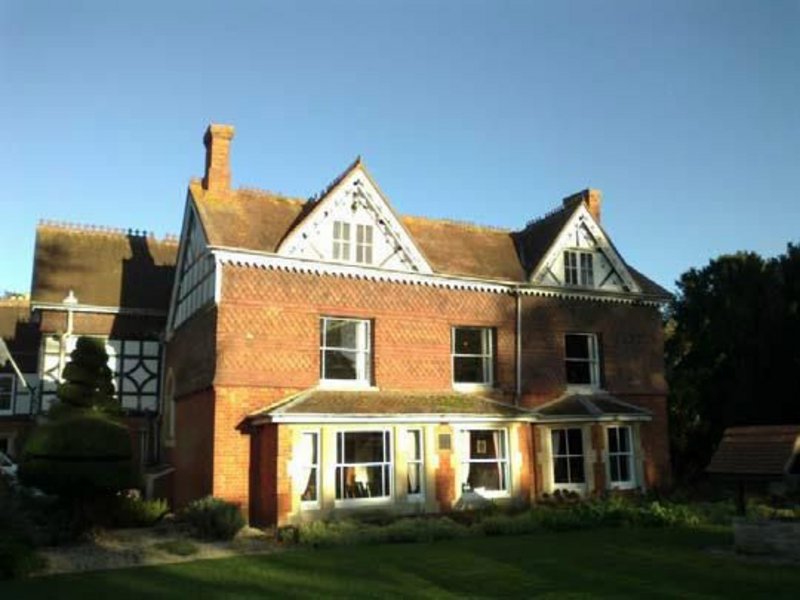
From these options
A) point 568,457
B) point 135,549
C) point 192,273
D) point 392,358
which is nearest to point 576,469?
point 568,457

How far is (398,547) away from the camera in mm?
14820

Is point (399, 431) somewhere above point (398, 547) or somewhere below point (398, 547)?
above

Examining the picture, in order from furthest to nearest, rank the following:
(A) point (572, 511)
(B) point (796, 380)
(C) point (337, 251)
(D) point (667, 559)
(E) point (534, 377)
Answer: (B) point (796, 380)
(E) point (534, 377)
(C) point (337, 251)
(A) point (572, 511)
(D) point (667, 559)

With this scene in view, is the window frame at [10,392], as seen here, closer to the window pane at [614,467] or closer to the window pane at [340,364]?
the window pane at [340,364]

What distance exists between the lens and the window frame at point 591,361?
80.2 feet

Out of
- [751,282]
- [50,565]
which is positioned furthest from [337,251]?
[751,282]

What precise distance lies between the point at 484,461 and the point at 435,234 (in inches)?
294

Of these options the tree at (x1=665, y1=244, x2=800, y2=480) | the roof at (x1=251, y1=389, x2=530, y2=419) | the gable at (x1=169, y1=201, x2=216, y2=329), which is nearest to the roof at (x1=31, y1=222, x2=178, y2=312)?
the gable at (x1=169, y1=201, x2=216, y2=329)

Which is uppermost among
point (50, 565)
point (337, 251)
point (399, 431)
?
point (337, 251)

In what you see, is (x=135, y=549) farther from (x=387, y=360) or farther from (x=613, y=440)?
(x=613, y=440)

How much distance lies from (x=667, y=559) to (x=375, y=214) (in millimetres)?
12277

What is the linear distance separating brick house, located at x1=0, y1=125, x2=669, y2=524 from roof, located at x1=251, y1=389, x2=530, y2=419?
2.8 inches

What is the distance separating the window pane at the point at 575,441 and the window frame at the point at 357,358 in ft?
20.6

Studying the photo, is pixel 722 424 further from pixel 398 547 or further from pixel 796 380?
pixel 398 547
